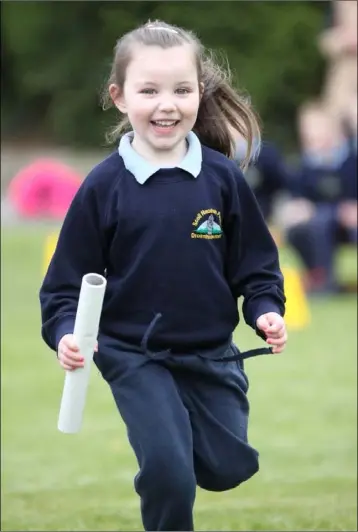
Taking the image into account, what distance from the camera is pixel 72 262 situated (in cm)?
398

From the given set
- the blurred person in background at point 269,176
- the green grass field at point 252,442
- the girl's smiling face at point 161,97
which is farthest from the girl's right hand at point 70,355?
the blurred person in background at point 269,176

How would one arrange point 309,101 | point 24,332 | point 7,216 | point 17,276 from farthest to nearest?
1. point 309,101
2. point 7,216
3. point 17,276
4. point 24,332

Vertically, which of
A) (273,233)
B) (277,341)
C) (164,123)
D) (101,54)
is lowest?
(101,54)

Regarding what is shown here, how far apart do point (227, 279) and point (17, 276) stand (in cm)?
1032

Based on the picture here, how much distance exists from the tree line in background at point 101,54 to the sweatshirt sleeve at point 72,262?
76.5 feet

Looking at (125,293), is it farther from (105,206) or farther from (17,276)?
(17,276)

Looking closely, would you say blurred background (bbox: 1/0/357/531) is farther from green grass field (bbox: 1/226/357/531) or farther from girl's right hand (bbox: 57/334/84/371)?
girl's right hand (bbox: 57/334/84/371)

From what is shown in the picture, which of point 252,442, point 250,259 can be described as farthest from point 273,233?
point 250,259

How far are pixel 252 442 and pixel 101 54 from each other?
2287cm

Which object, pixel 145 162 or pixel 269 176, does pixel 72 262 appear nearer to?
pixel 145 162

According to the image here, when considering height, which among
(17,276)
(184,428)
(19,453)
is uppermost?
(184,428)

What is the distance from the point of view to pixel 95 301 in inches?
144

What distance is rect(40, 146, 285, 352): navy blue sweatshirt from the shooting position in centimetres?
393

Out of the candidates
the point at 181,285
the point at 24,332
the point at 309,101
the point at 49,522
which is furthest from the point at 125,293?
the point at 309,101
